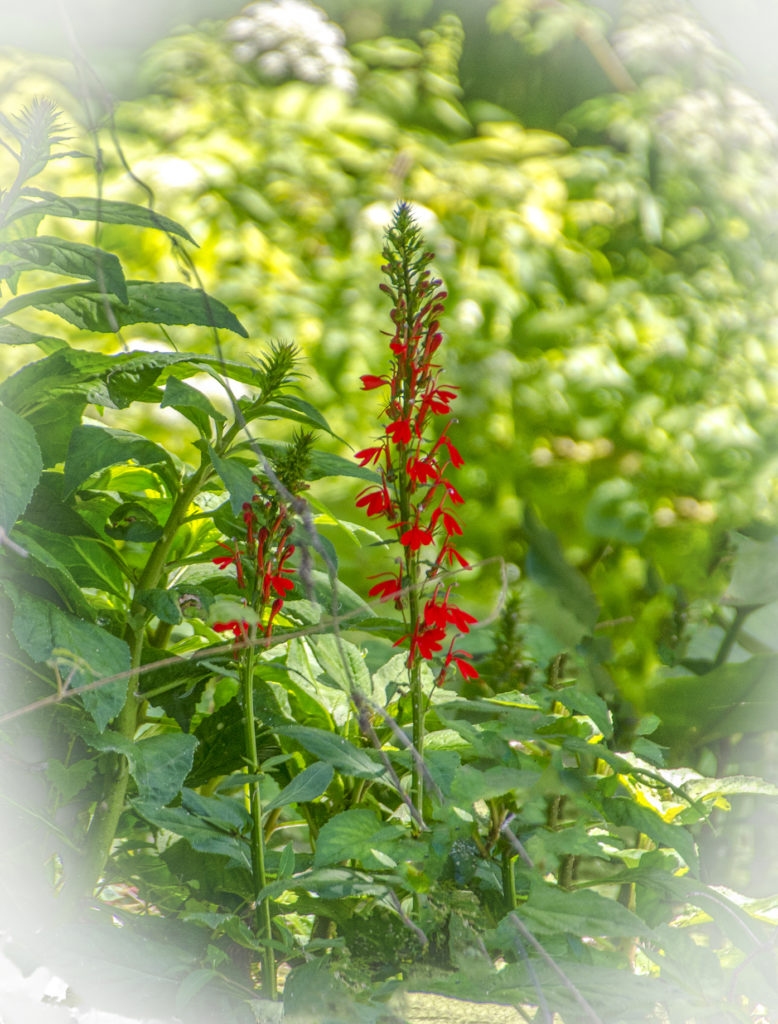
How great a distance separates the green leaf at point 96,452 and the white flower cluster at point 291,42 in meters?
0.46

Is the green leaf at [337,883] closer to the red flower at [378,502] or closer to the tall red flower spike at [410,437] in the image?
the tall red flower spike at [410,437]

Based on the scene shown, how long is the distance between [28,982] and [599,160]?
3.32ft

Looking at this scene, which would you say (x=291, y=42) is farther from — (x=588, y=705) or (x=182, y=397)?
(x=588, y=705)

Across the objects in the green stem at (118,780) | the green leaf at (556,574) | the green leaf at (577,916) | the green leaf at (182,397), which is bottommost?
the green stem at (118,780)

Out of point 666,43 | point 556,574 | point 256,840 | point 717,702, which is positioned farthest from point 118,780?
point 666,43

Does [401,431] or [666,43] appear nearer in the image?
[401,431]

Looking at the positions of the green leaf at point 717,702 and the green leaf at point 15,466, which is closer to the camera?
the green leaf at point 15,466

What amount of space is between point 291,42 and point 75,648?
25.5 inches

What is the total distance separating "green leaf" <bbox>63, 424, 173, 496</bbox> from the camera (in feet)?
2.16

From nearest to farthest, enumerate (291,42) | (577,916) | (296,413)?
(577,916) → (296,413) → (291,42)

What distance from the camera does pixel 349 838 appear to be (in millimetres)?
643

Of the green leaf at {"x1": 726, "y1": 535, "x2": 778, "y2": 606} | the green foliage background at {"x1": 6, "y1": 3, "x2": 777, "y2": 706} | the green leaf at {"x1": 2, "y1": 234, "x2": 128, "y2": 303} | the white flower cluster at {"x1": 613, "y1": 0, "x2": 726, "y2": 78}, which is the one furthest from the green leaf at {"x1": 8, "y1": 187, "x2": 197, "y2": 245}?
the green leaf at {"x1": 726, "y1": 535, "x2": 778, "y2": 606}

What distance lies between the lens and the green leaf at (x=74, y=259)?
2.23 feet

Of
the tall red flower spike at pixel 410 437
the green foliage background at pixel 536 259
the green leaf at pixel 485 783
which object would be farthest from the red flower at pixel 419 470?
the green foliage background at pixel 536 259
